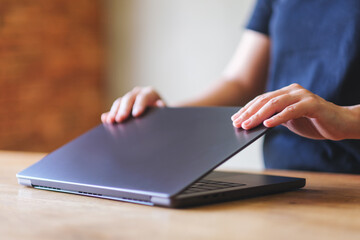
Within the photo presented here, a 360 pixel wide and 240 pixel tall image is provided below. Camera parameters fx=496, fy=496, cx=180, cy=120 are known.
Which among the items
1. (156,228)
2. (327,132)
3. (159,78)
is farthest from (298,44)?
(159,78)

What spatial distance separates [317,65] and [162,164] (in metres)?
0.62

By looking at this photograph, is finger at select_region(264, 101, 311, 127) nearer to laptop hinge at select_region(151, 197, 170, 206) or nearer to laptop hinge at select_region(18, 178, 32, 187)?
laptop hinge at select_region(151, 197, 170, 206)

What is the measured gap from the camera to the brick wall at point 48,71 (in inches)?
91.9

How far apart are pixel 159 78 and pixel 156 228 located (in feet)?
7.09

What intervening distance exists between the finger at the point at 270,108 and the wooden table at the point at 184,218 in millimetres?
105

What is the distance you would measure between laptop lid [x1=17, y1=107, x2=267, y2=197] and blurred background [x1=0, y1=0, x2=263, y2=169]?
156cm

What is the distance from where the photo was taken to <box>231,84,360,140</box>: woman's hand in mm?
707

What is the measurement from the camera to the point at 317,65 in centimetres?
116

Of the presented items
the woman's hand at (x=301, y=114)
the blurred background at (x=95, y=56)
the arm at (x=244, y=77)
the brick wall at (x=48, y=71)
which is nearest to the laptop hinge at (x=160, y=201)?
the woman's hand at (x=301, y=114)

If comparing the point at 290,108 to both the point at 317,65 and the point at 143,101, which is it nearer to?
the point at 143,101

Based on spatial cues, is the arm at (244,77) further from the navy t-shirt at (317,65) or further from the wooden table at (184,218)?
the wooden table at (184,218)

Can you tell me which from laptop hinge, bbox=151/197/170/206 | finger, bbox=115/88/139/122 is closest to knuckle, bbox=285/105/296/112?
laptop hinge, bbox=151/197/170/206

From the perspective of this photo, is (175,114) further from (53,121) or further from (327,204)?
(53,121)

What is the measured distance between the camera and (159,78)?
2.65 meters
